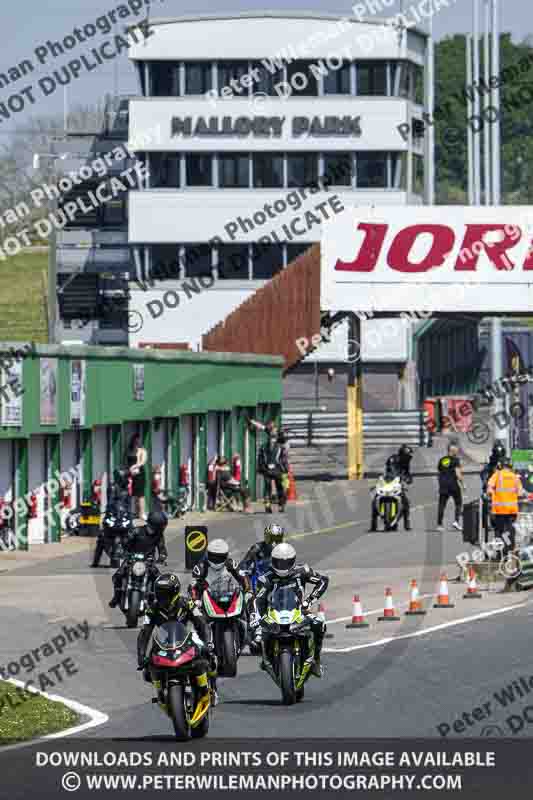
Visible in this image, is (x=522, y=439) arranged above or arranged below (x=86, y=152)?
below

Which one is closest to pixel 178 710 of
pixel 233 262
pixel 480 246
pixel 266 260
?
pixel 480 246

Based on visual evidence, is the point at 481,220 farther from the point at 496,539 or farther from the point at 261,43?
the point at 261,43

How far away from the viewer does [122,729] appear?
16.0m

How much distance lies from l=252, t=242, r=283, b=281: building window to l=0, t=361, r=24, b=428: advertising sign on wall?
47165 millimetres

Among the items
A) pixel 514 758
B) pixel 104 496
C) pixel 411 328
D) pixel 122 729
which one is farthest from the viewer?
pixel 411 328

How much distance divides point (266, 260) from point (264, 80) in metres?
7.50

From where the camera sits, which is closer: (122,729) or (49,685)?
(122,729)

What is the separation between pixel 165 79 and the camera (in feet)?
269

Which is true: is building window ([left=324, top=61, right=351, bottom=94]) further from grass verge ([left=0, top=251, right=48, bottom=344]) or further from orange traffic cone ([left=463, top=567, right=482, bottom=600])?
orange traffic cone ([left=463, top=567, right=482, bottom=600])

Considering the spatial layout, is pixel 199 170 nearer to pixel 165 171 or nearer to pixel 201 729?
pixel 165 171

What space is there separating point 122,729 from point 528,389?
28295 mm

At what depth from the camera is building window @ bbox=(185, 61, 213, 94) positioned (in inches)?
3211

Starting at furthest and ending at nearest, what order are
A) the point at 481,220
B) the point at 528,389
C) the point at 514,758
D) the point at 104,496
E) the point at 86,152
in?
the point at 86,152 → the point at 481,220 → the point at 528,389 → the point at 104,496 → the point at 514,758

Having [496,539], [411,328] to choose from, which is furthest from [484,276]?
[411,328]
